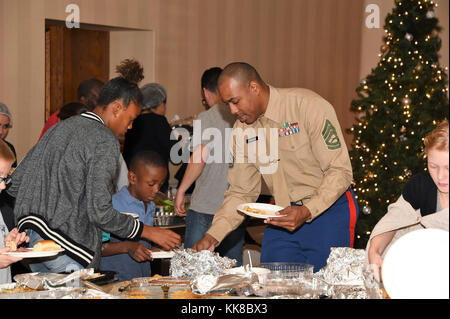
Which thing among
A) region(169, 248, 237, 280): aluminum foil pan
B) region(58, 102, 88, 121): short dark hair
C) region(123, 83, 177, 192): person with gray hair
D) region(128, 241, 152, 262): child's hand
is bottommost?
region(128, 241, 152, 262): child's hand

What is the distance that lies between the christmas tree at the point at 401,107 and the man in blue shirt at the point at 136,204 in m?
2.37

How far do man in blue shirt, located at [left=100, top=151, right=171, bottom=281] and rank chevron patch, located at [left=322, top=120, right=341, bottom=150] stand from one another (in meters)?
0.86

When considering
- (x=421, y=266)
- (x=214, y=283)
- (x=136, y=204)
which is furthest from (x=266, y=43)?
(x=421, y=266)

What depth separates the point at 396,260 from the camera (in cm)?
129

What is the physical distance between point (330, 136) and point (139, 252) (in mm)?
947

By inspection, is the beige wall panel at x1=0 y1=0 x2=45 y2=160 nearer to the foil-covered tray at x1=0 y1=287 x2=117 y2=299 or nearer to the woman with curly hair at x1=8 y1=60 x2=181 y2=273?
the woman with curly hair at x1=8 y1=60 x2=181 y2=273

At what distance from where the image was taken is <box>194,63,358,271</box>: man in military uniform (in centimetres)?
264

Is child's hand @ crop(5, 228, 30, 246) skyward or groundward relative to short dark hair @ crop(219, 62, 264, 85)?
groundward

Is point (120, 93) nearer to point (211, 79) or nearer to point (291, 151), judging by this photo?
point (291, 151)

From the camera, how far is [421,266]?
1221 millimetres

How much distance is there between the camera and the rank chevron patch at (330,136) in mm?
2648

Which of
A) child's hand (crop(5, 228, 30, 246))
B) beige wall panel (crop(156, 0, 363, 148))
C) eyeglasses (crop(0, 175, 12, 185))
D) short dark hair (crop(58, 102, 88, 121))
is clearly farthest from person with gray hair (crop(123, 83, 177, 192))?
child's hand (crop(5, 228, 30, 246))

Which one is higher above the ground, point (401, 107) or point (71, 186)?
point (401, 107)
